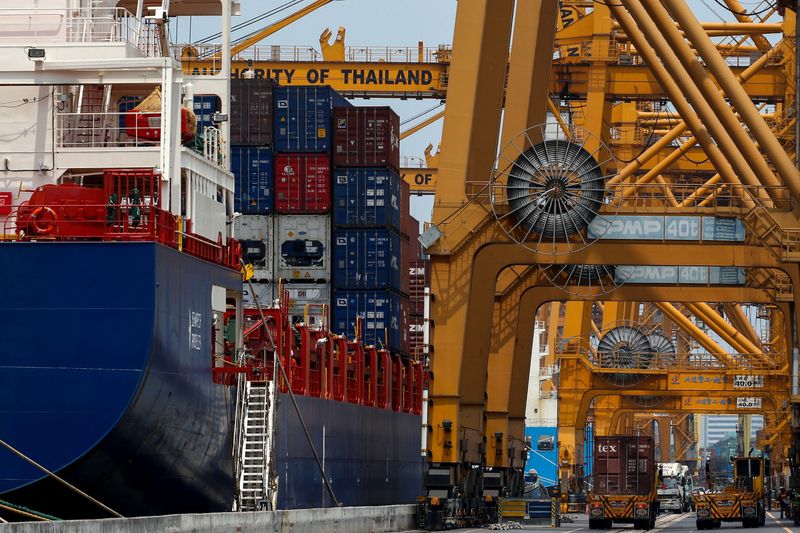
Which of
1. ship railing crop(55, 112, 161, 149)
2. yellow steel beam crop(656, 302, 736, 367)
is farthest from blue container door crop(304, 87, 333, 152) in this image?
yellow steel beam crop(656, 302, 736, 367)

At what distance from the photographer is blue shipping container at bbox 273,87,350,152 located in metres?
42.8

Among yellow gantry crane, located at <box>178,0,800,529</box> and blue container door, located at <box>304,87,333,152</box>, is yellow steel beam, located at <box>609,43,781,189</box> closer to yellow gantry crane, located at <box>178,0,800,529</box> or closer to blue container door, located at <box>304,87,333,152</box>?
yellow gantry crane, located at <box>178,0,800,529</box>

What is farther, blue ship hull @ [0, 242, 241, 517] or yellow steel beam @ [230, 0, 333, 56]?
yellow steel beam @ [230, 0, 333, 56]

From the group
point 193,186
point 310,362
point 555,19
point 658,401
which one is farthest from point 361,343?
point 658,401

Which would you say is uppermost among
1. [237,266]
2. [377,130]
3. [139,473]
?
[377,130]

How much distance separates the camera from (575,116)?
2151 inches

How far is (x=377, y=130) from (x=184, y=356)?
18751 mm

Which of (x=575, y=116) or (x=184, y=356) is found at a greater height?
(x=575, y=116)

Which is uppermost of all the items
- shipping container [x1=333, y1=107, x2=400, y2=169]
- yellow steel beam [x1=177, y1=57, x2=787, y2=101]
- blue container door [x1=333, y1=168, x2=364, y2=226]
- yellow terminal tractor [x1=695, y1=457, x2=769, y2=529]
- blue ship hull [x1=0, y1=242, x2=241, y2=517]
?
yellow steel beam [x1=177, y1=57, x2=787, y2=101]

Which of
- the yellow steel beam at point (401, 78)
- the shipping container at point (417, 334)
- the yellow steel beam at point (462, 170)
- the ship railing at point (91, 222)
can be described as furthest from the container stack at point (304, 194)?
the ship railing at point (91, 222)

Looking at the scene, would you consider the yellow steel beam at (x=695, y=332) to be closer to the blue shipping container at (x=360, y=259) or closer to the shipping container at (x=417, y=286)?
the shipping container at (x=417, y=286)

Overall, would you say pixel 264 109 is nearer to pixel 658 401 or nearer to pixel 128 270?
pixel 128 270

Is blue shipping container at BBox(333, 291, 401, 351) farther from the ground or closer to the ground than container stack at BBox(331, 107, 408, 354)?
closer to the ground

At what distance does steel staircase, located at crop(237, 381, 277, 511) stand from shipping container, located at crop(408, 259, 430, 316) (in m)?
22.4
